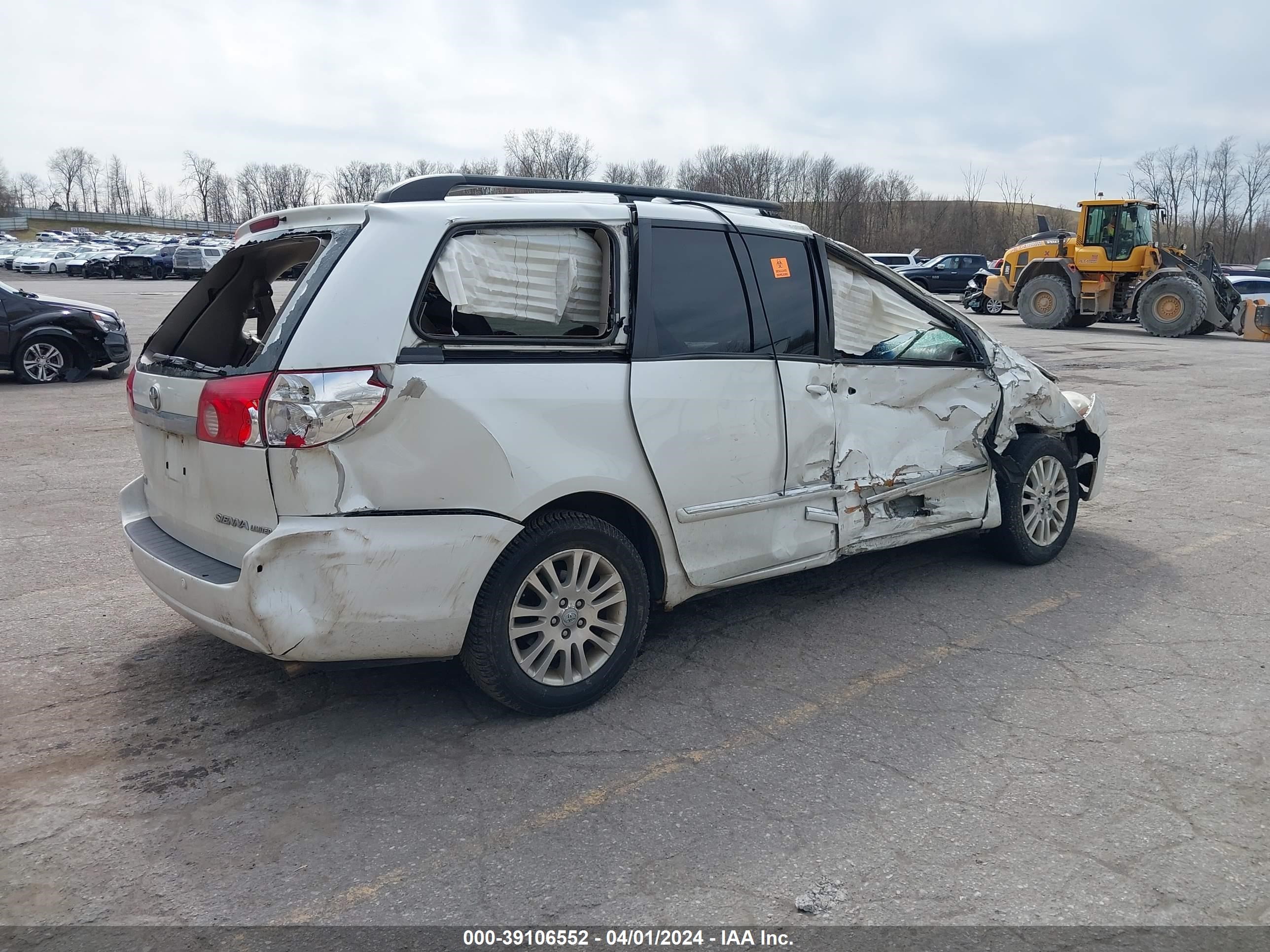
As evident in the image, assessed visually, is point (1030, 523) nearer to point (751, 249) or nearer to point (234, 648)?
point (751, 249)

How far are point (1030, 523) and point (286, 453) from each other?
409cm

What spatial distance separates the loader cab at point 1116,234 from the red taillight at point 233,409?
2487cm

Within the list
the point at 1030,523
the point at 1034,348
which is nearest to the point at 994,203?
the point at 1034,348

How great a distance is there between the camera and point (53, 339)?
13.5 m

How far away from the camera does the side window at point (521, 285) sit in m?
3.58

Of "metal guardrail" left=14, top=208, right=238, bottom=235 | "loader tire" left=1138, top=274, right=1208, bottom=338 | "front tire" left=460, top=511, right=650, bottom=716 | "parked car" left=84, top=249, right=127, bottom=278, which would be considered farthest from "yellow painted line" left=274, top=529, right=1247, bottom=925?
"metal guardrail" left=14, top=208, right=238, bottom=235

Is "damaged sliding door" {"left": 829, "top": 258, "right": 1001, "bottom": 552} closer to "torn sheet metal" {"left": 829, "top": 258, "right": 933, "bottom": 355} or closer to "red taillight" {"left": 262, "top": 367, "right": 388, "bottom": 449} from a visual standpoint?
"torn sheet metal" {"left": 829, "top": 258, "right": 933, "bottom": 355}

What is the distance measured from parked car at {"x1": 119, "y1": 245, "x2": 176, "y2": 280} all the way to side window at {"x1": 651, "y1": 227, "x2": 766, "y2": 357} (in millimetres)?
49414

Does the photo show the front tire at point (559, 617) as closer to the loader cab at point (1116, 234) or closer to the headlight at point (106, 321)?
the headlight at point (106, 321)

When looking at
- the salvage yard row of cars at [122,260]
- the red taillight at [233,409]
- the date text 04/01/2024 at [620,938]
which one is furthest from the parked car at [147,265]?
the date text 04/01/2024 at [620,938]

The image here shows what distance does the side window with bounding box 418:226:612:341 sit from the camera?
3578mm

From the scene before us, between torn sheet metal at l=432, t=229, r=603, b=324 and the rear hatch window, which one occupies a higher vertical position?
torn sheet metal at l=432, t=229, r=603, b=324

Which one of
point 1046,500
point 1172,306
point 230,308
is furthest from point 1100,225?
point 230,308

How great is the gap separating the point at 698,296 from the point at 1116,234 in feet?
77.1
